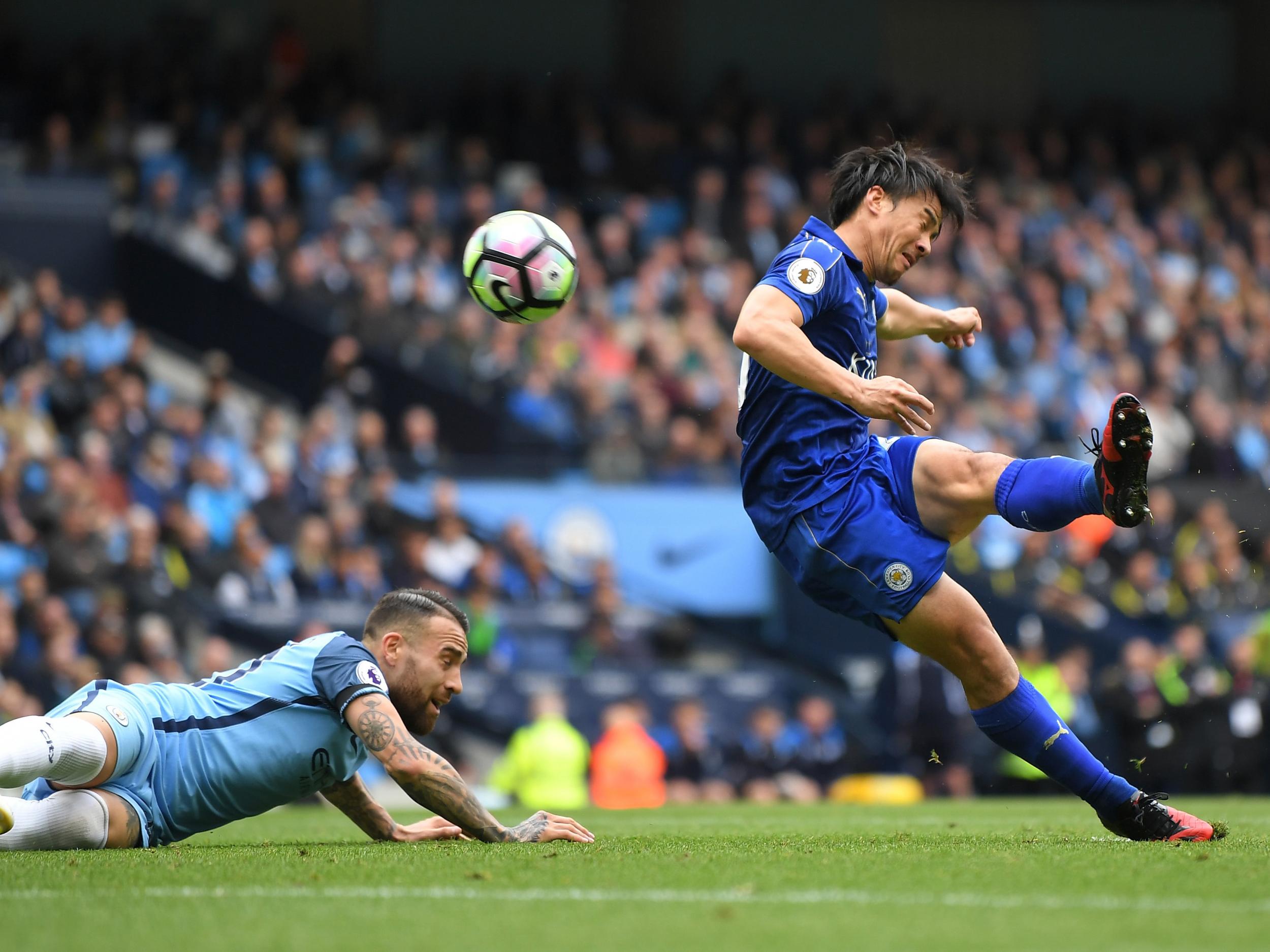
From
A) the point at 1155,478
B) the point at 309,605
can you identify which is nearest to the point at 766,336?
the point at 309,605

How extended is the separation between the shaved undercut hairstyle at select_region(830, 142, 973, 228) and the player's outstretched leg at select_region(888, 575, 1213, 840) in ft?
4.45

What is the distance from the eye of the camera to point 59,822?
4895 mm

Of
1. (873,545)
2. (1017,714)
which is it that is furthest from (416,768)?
(1017,714)

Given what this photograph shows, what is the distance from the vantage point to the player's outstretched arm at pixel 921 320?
6012mm

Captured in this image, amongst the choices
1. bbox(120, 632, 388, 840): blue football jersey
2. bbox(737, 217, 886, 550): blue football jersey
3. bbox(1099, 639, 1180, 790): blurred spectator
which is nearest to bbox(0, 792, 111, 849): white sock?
bbox(120, 632, 388, 840): blue football jersey

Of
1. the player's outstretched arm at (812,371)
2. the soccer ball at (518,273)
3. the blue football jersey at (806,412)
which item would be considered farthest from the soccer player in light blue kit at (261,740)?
the soccer ball at (518,273)

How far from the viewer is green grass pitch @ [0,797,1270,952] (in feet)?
10.5

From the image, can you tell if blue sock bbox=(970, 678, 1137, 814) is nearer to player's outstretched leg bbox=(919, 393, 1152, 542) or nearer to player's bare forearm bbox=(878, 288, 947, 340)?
player's outstretched leg bbox=(919, 393, 1152, 542)

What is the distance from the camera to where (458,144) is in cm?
1997

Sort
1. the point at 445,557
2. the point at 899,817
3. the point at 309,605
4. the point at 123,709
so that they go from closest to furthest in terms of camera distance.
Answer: the point at 123,709
the point at 899,817
the point at 309,605
the point at 445,557

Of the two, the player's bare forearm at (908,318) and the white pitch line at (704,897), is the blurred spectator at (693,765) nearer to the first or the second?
the player's bare forearm at (908,318)

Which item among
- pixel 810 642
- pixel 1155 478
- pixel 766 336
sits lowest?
pixel 810 642

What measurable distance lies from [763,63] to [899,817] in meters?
20.1

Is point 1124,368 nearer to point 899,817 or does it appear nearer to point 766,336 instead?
point 899,817
